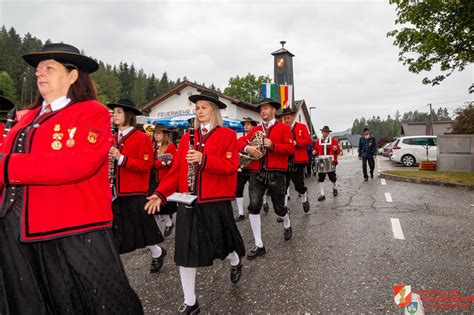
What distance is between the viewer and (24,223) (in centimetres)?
171

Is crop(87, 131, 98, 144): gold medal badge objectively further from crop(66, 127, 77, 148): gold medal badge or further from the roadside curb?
the roadside curb

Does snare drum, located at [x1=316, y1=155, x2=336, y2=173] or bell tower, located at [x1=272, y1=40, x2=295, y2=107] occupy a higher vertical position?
bell tower, located at [x1=272, y1=40, x2=295, y2=107]

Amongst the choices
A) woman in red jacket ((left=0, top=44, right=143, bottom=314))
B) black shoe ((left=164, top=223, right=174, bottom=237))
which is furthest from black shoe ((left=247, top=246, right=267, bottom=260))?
woman in red jacket ((left=0, top=44, right=143, bottom=314))

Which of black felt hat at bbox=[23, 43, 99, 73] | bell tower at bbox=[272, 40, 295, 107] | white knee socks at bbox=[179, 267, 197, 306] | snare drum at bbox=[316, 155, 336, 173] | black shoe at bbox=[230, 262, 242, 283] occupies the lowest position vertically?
black shoe at bbox=[230, 262, 242, 283]

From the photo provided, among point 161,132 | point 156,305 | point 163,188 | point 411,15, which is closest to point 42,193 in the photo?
point 163,188

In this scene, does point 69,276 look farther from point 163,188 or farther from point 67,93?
point 163,188

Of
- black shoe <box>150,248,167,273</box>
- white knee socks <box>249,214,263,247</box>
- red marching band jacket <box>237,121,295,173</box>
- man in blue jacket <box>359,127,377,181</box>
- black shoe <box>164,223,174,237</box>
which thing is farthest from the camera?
man in blue jacket <box>359,127,377,181</box>

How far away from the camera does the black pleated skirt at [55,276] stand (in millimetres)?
1731

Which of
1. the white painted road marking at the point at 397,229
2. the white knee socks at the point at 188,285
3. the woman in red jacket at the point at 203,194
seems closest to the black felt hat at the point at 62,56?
the woman in red jacket at the point at 203,194

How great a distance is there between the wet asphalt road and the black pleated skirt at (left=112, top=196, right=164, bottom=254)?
1.53 feet

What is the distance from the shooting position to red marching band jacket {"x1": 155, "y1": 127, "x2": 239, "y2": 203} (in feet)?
10.4

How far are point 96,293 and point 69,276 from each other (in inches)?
7.1

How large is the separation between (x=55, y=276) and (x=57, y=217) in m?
0.33

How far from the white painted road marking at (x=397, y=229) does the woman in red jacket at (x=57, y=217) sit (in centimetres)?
483
